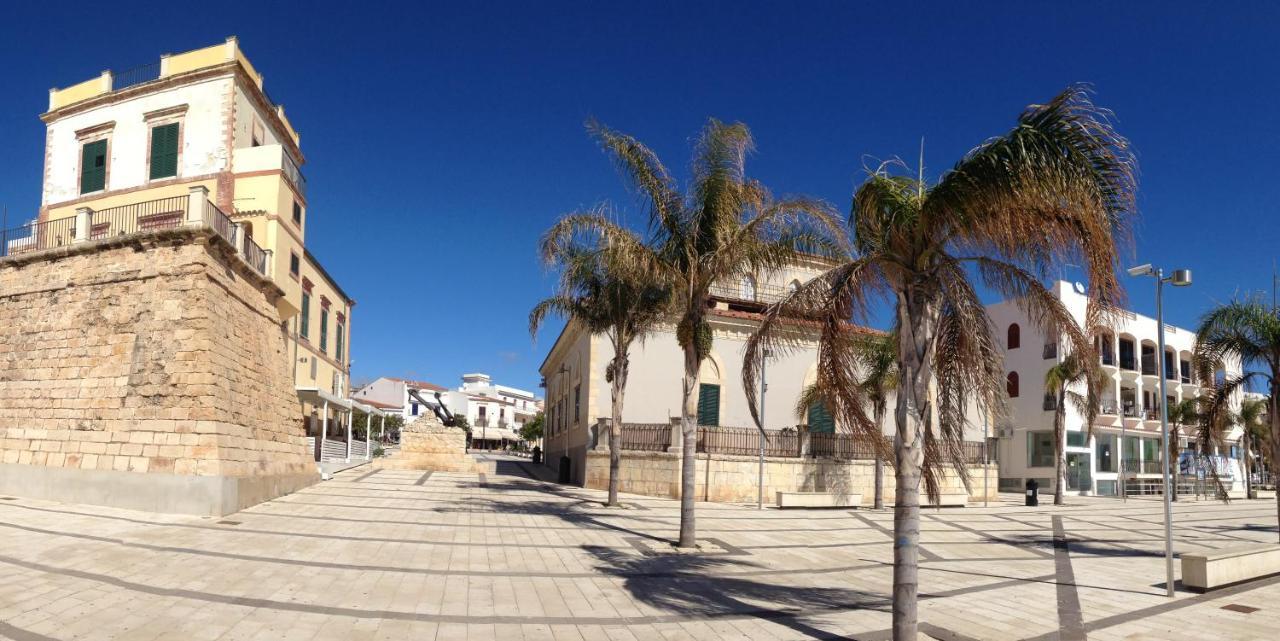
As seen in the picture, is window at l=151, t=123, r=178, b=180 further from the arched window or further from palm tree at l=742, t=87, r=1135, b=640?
palm tree at l=742, t=87, r=1135, b=640

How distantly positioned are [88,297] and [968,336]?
790 inches

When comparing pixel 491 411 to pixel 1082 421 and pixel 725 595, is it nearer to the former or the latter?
pixel 1082 421

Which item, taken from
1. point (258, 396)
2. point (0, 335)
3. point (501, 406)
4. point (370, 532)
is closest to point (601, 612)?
point (370, 532)

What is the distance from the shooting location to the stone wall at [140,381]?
616 inches

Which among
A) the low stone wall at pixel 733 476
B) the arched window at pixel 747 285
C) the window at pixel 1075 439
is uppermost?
the arched window at pixel 747 285

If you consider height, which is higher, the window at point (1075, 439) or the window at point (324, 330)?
the window at point (324, 330)

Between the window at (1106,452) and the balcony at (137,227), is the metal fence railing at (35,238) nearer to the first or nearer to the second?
the balcony at (137,227)

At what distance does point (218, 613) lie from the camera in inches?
285

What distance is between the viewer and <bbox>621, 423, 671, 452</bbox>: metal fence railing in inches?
910

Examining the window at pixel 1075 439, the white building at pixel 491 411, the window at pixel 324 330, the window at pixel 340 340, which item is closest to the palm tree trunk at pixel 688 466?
the window at pixel 324 330

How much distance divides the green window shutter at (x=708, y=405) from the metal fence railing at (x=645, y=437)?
3918 millimetres

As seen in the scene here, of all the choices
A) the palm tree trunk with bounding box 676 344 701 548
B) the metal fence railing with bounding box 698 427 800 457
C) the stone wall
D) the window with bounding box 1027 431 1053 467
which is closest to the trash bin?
the metal fence railing with bounding box 698 427 800 457

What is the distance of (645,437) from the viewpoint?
23.5m

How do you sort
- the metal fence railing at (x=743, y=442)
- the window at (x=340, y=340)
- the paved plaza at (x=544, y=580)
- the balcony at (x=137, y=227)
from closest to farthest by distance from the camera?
the paved plaza at (x=544, y=580)
the balcony at (x=137, y=227)
the metal fence railing at (x=743, y=442)
the window at (x=340, y=340)
